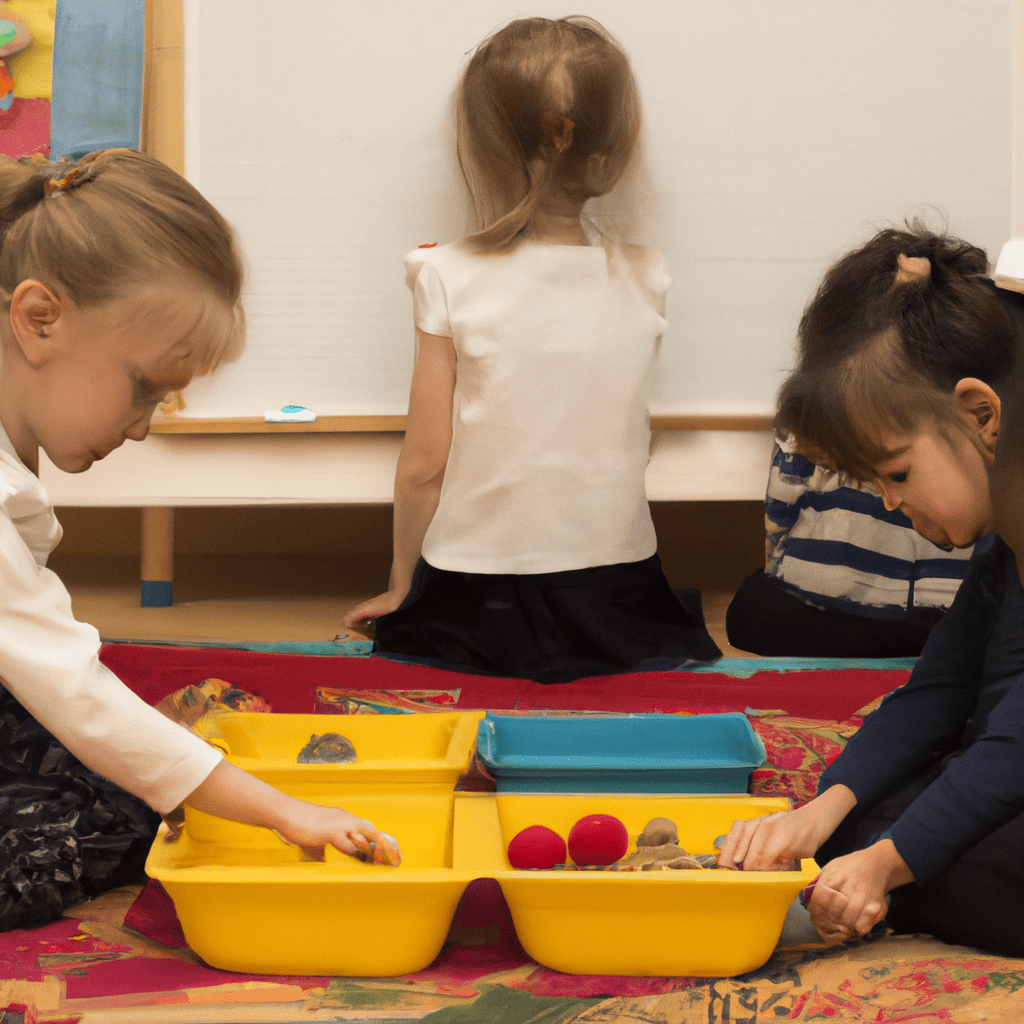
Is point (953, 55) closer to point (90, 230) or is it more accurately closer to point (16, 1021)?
point (90, 230)

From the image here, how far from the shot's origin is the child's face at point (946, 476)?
26.8 inches

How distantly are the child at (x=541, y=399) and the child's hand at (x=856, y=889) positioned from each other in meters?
0.60

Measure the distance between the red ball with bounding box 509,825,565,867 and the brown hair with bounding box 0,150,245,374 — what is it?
0.40 metres

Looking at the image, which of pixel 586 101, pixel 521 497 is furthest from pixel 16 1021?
pixel 586 101

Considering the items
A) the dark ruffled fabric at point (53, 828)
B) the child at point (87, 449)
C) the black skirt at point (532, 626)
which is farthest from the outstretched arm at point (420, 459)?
the dark ruffled fabric at point (53, 828)

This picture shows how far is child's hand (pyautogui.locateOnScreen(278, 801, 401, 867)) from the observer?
603mm

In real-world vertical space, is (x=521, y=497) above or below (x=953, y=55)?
below

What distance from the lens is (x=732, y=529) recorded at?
2174 millimetres

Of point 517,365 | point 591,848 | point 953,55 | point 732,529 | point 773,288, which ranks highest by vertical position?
point 953,55

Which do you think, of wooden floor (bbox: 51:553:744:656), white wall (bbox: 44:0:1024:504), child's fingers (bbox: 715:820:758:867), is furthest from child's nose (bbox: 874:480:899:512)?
white wall (bbox: 44:0:1024:504)

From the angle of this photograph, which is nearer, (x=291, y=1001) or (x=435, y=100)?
(x=291, y=1001)

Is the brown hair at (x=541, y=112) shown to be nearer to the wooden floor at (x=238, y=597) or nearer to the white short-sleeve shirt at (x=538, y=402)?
the white short-sleeve shirt at (x=538, y=402)

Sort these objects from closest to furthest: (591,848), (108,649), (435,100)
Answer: (591,848)
(108,649)
(435,100)

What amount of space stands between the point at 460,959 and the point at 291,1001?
11 centimetres
